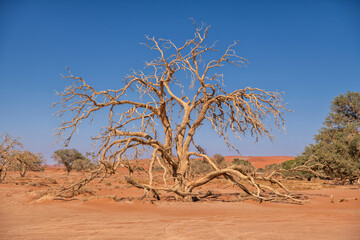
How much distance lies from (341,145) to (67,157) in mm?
35519

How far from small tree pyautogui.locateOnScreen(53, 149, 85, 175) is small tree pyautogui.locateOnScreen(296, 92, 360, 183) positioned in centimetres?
3152

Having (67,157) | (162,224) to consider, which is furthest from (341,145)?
(67,157)

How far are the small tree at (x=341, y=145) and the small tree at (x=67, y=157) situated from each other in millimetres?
31521

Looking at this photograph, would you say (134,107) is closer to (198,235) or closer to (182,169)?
(182,169)

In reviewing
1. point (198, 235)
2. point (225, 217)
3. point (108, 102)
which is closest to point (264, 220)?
point (225, 217)

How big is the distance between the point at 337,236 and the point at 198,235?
8.27 ft

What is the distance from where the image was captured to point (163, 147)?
10.9 metres

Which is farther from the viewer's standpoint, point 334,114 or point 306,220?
point 334,114

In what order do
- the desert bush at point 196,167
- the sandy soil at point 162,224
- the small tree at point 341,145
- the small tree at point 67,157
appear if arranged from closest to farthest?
the sandy soil at point 162,224 → the desert bush at point 196,167 → the small tree at point 341,145 → the small tree at point 67,157

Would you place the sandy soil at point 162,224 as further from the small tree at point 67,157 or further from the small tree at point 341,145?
the small tree at point 67,157

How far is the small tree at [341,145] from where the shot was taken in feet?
65.7

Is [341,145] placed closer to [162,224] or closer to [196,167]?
[196,167]

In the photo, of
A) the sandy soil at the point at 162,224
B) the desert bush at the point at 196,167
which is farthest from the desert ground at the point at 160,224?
the desert bush at the point at 196,167

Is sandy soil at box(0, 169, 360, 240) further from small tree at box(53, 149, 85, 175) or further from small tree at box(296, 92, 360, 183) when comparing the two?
small tree at box(53, 149, 85, 175)
